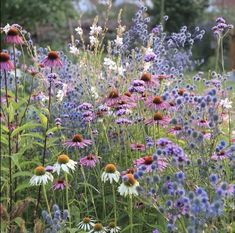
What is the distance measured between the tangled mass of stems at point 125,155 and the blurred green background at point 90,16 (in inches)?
170

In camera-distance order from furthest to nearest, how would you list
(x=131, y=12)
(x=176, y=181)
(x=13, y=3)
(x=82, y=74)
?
(x=131, y=12)
(x=13, y=3)
(x=82, y=74)
(x=176, y=181)

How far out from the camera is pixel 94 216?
315cm

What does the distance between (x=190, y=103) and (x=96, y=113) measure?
0.74 meters

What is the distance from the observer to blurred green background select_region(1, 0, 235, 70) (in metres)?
11.7

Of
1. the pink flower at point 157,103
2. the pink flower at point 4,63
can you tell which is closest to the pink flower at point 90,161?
the pink flower at point 157,103

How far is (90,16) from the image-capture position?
2050cm

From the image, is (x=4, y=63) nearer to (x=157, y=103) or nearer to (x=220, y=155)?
(x=157, y=103)

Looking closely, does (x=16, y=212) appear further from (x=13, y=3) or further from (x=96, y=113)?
(x=13, y=3)

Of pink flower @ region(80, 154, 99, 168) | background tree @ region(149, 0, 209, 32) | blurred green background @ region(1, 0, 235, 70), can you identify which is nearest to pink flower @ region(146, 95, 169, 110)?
pink flower @ region(80, 154, 99, 168)

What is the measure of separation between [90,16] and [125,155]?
17.7m

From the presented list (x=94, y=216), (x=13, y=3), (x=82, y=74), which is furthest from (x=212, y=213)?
(x=13, y=3)

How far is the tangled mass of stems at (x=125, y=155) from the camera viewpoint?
2.20m

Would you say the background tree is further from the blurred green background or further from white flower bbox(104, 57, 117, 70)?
white flower bbox(104, 57, 117, 70)

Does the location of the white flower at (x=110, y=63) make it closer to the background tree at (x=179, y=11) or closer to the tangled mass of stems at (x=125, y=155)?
the tangled mass of stems at (x=125, y=155)
